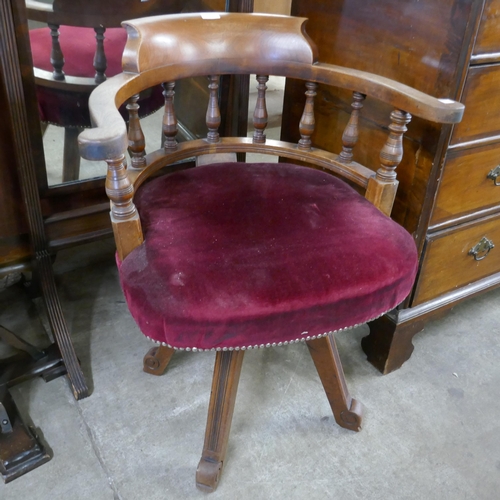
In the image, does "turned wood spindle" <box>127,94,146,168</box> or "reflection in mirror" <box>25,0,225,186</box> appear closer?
"turned wood spindle" <box>127,94,146,168</box>

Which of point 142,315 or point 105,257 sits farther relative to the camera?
point 105,257

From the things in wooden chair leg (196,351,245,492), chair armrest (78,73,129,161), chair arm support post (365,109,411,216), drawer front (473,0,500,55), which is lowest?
wooden chair leg (196,351,245,492)

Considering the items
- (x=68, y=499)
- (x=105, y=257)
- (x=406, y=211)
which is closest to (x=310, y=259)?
(x=406, y=211)

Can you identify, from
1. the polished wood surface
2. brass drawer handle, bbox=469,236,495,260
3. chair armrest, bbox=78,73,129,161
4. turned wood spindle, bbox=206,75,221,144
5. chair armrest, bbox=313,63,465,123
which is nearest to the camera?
chair armrest, bbox=78,73,129,161

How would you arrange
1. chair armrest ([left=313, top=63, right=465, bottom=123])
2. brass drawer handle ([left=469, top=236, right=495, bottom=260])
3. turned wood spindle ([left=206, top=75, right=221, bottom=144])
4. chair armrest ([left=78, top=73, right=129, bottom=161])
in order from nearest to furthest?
chair armrest ([left=78, top=73, right=129, bottom=161])
chair armrest ([left=313, top=63, right=465, bottom=123])
turned wood spindle ([left=206, top=75, right=221, bottom=144])
brass drawer handle ([left=469, top=236, right=495, bottom=260])

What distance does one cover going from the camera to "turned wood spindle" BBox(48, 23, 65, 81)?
3.51 ft

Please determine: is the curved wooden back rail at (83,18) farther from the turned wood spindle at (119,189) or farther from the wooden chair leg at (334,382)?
the wooden chair leg at (334,382)

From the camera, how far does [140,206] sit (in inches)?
36.1

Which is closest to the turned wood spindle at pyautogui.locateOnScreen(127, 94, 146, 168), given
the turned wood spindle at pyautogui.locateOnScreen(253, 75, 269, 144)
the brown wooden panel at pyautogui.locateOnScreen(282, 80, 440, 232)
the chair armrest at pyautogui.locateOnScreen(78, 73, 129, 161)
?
the chair armrest at pyautogui.locateOnScreen(78, 73, 129, 161)

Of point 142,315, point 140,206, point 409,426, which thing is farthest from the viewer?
point 409,426

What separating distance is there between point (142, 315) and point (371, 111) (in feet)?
2.23

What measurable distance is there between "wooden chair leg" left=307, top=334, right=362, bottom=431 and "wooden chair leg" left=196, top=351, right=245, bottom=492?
0.54ft

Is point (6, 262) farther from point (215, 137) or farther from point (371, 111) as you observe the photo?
point (371, 111)

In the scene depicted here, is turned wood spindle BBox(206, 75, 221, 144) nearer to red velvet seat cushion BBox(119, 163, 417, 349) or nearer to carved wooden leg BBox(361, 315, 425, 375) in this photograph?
red velvet seat cushion BBox(119, 163, 417, 349)
